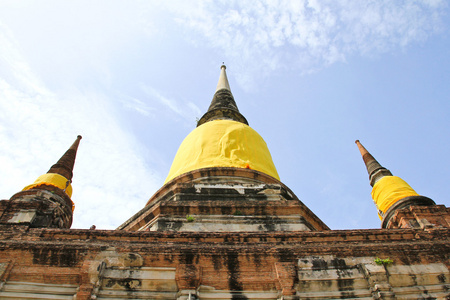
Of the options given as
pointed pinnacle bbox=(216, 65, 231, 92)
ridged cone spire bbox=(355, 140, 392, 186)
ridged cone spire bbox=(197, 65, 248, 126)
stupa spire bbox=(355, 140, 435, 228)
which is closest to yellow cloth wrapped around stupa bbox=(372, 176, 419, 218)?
stupa spire bbox=(355, 140, 435, 228)

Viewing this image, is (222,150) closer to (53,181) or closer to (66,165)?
(66,165)

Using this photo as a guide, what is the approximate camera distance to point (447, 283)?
7.17 metres

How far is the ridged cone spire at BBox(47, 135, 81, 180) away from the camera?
12011mm

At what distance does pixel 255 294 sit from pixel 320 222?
4333mm

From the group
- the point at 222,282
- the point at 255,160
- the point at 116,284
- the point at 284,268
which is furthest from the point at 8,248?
the point at 255,160

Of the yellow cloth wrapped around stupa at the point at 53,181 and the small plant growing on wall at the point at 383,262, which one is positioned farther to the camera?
the yellow cloth wrapped around stupa at the point at 53,181

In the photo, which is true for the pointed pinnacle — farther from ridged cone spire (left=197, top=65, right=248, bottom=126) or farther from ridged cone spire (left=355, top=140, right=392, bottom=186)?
ridged cone spire (left=355, top=140, right=392, bottom=186)

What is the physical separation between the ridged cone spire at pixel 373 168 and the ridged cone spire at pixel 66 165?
30.9ft

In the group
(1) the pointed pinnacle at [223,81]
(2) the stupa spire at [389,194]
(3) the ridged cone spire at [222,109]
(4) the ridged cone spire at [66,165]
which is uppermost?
(1) the pointed pinnacle at [223,81]

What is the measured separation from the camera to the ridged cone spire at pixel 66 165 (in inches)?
473

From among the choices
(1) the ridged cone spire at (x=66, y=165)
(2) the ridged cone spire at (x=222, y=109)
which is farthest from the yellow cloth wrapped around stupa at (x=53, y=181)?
(2) the ridged cone spire at (x=222, y=109)

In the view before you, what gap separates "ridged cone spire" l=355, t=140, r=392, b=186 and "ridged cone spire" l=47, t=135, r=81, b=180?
9423 mm

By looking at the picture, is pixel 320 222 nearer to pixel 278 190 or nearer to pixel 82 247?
pixel 278 190

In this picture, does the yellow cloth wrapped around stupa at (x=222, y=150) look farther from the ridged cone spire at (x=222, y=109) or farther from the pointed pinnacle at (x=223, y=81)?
the pointed pinnacle at (x=223, y=81)
